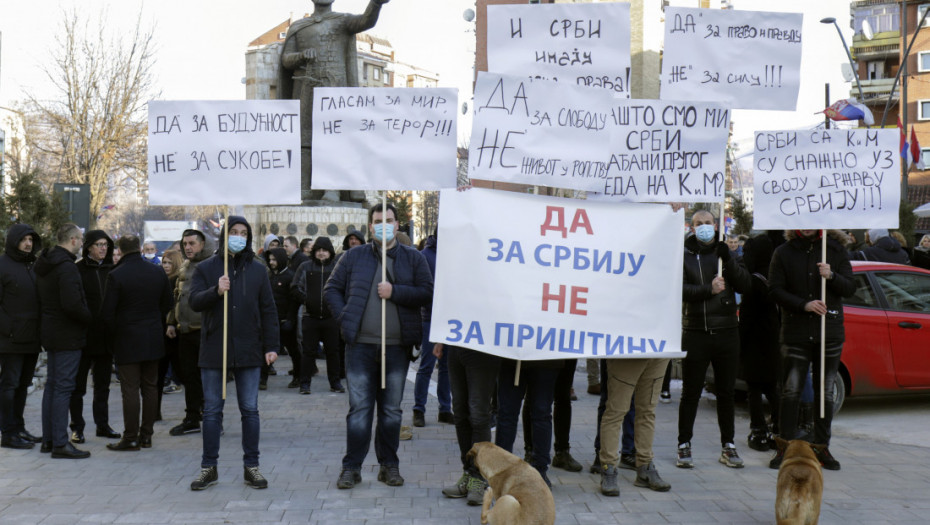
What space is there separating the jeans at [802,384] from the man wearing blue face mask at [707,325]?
0.43 m

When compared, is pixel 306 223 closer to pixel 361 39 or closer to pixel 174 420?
pixel 174 420

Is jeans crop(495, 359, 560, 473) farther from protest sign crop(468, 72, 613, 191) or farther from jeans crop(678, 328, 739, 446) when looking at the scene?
jeans crop(678, 328, 739, 446)

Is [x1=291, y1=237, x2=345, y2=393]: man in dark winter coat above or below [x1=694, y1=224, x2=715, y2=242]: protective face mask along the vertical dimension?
below

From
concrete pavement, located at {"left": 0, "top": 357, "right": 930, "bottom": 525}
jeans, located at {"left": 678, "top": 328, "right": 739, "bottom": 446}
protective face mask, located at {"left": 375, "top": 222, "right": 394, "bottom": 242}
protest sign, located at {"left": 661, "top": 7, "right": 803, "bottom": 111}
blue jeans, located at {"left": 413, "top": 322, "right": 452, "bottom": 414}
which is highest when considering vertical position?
protest sign, located at {"left": 661, "top": 7, "right": 803, "bottom": 111}

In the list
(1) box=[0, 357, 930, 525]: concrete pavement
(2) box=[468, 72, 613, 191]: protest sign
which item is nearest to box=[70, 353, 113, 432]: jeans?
(1) box=[0, 357, 930, 525]: concrete pavement

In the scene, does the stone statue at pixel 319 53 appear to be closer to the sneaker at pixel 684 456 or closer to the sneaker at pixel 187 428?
the sneaker at pixel 187 428

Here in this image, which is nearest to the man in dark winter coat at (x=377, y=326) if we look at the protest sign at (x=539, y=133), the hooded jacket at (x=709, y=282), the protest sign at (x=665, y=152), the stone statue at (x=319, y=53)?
the protest sign at (x=539, y=133)

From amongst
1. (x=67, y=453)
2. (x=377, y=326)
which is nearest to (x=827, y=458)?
(x=377, y=326)

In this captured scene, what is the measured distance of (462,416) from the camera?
6.43 meters

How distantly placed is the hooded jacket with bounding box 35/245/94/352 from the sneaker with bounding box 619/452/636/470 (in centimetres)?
461

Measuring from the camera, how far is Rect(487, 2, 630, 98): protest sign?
7.10 meters

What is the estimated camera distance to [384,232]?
6441mm

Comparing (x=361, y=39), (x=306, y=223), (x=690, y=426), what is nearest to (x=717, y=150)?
(x=690, y=426)

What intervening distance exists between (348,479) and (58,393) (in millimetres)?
2836
